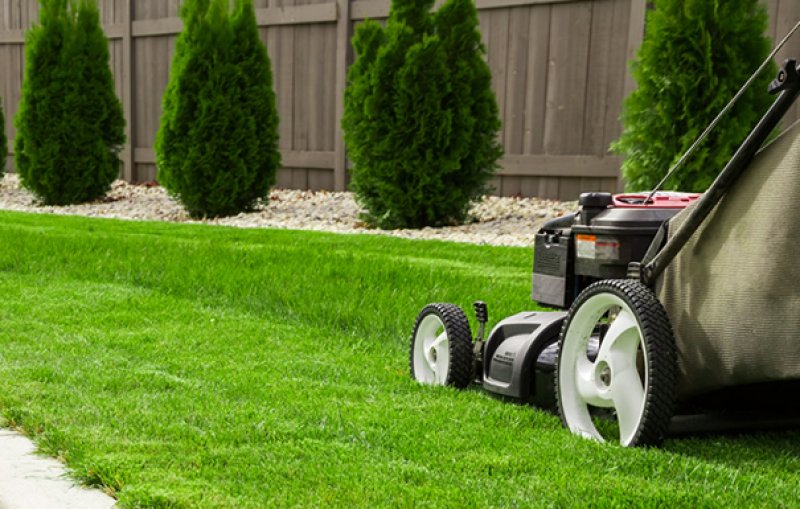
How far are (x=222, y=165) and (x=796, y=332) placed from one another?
9902mm

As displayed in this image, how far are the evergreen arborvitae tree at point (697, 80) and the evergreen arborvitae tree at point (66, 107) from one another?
853 centimetres

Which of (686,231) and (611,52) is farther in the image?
(611,52)

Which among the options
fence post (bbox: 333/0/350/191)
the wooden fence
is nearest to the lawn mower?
the wooden fence

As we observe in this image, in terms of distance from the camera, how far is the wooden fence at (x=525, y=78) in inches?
409

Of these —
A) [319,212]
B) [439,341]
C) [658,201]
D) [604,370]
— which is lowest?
[319,212]

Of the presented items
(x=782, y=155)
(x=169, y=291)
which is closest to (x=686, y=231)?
(x=782, y=155)

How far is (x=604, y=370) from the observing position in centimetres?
315

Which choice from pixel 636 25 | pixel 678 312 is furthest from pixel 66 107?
pixel 678 312

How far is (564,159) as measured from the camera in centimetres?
1069

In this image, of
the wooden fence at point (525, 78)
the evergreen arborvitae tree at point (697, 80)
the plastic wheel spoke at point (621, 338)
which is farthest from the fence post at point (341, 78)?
the plastic wheel spoke at point (621, 338)

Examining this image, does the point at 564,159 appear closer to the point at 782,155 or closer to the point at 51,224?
the point at 51,224

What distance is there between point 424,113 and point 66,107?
6.43 m

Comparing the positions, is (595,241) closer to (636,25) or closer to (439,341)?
(439,341)

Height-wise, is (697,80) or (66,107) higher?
(697,80)
